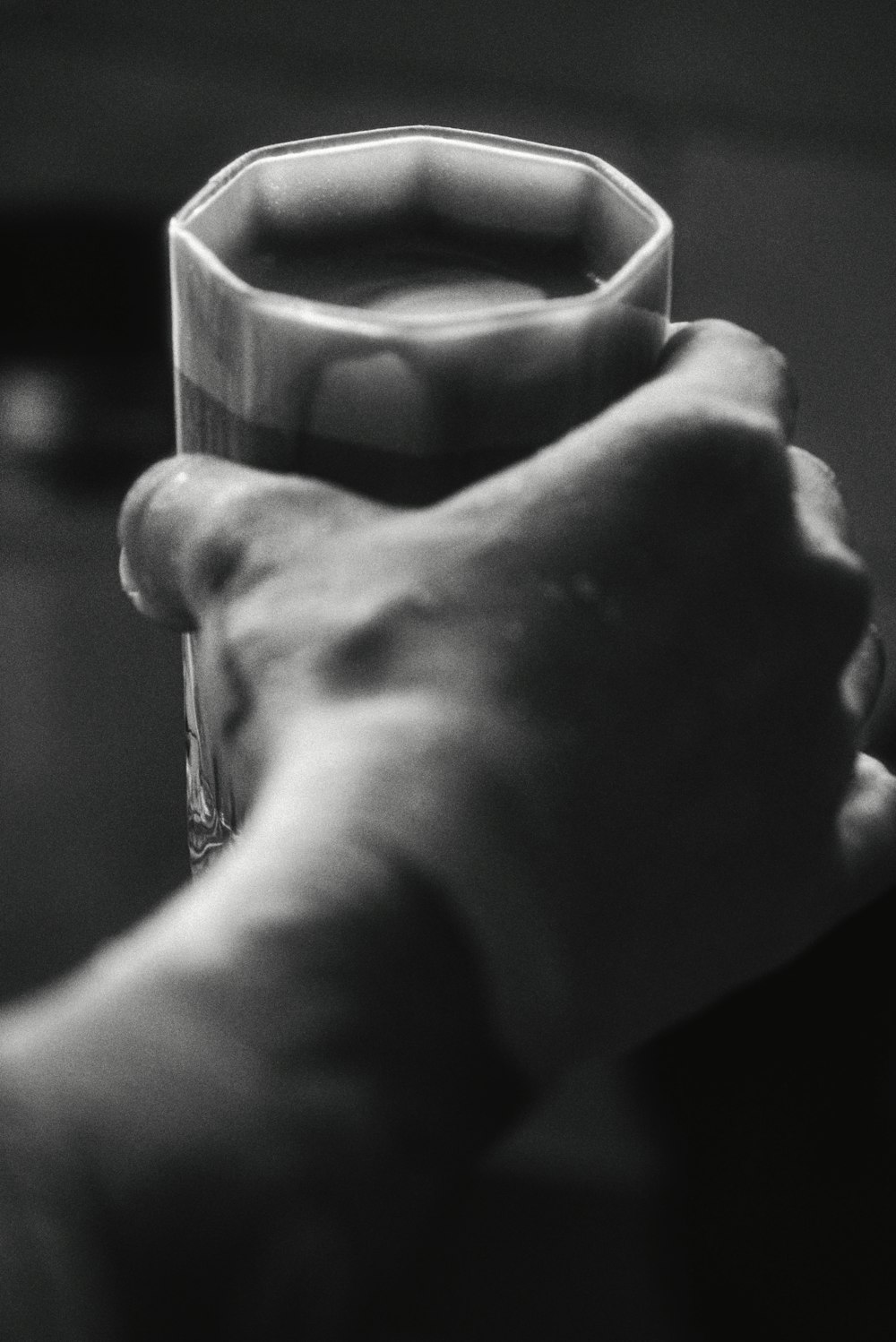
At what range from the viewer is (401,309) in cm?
28

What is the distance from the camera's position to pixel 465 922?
205 millimetres

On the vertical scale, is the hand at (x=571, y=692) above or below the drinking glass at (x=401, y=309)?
below

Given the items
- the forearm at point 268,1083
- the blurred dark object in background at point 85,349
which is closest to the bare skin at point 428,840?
the forearm at point 268,1083

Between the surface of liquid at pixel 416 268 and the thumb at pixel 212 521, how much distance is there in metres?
0.04

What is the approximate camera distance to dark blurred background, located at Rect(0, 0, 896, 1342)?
1.09 feet

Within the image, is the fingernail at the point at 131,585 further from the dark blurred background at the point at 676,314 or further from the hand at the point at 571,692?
the dark blurred background at the point at 676,314

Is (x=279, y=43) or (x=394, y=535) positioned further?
(x=279, y=43)

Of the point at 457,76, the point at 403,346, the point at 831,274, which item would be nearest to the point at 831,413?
the point at 831,274

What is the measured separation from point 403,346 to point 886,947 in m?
0.21

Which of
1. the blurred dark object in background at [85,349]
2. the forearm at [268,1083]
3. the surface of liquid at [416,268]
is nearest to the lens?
the forearm at [268,1083]

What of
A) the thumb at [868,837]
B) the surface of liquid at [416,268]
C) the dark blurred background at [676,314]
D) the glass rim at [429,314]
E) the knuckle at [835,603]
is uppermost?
the glass rim at [429,314]

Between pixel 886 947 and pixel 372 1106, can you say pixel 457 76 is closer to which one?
pixel 886 947

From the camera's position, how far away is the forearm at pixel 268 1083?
179mm

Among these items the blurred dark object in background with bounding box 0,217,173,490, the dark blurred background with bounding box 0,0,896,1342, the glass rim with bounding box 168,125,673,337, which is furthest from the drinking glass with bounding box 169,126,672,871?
the blurred dark object in background with bounding box 0,217,173,490
